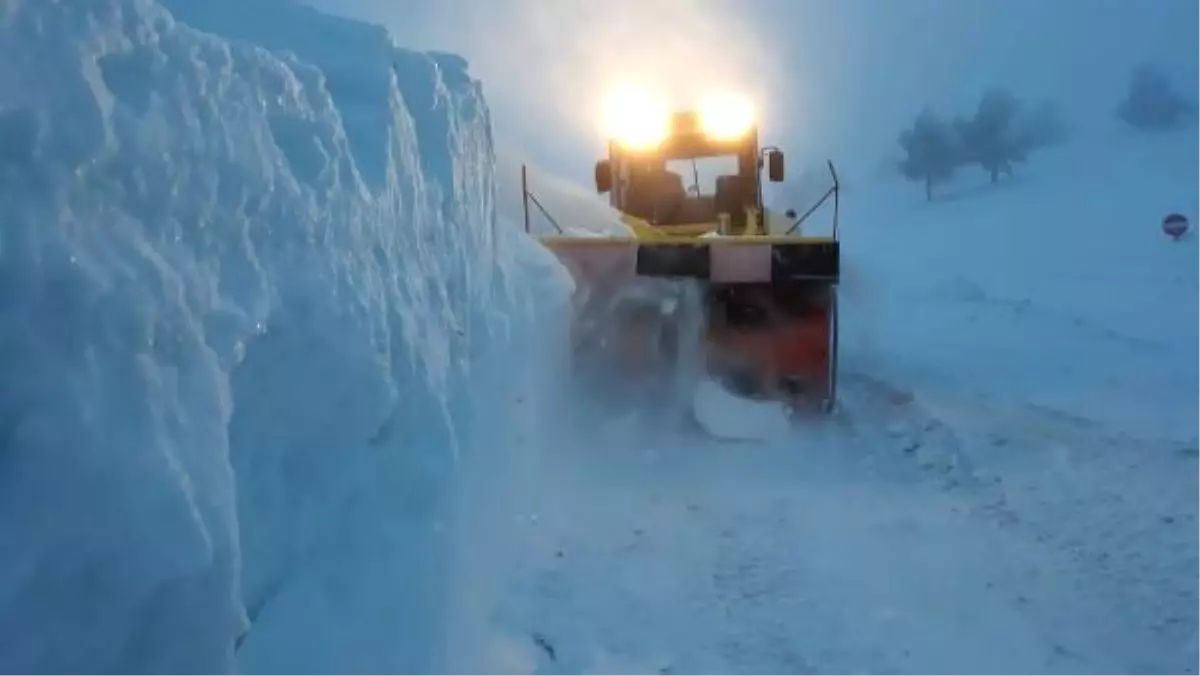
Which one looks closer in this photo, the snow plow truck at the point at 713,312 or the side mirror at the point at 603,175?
the snow plow truck at the point at 713,312

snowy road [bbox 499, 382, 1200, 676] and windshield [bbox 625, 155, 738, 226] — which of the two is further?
windshield [bbox 625, 155, 738, 226]

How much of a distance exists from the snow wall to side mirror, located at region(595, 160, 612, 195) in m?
6.52

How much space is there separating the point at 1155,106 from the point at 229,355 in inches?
2112

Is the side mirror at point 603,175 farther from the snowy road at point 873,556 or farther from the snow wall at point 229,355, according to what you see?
the snow wall at point 229,355

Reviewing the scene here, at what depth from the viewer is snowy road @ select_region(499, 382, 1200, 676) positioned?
3537 millimetres

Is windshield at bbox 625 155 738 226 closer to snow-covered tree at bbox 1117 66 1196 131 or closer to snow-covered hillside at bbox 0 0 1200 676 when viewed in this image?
snow-covered hillside at bbox 0 0 1200 676

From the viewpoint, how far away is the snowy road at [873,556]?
3.54 m

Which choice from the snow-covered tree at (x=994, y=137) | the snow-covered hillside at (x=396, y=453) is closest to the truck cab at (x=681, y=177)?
the snow-covered hillside at (x=396, y=453)

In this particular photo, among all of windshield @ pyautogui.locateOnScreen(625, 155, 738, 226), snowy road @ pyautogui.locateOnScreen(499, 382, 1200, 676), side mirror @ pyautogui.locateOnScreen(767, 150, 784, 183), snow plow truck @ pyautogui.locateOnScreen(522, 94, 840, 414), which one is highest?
side mirror @ pyautogui.locateOnScreen(767, 150, 784, 183)

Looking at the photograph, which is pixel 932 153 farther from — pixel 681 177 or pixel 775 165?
pixel 775 165

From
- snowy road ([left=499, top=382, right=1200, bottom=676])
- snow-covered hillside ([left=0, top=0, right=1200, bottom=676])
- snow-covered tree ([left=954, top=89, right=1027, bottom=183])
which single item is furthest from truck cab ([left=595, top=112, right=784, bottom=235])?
snow-covered tree ([left=954, top=89, right=1027, bottom=183])

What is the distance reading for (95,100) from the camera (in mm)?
1473

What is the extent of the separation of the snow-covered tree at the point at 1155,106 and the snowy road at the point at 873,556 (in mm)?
47588

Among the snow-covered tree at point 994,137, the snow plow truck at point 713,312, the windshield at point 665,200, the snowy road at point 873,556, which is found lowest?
the snowy road at point 873,556
